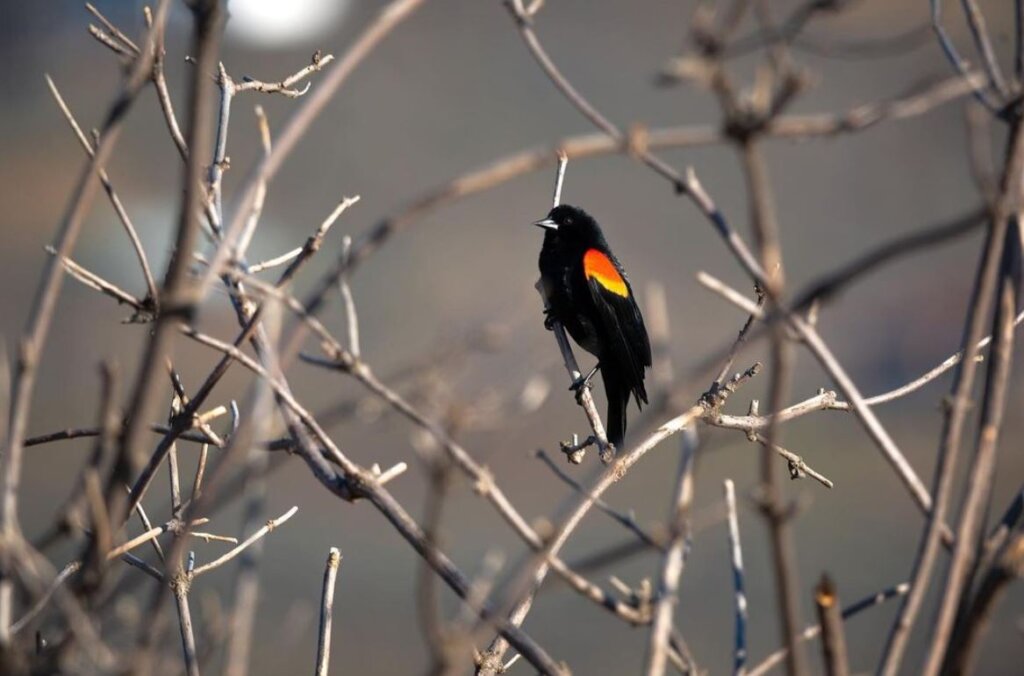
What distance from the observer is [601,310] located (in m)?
4.92

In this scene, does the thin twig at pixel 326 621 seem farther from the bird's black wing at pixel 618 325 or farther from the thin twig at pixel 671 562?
the bird's black wing at pixel 618 325

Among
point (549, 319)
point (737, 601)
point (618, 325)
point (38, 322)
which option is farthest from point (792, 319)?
point (618, 325)

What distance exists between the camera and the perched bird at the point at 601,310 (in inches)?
190

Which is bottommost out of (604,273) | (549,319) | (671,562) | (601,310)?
(671,562)

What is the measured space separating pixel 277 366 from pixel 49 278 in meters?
0.23

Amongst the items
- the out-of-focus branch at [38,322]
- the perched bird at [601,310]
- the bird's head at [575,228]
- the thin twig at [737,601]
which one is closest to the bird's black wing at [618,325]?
the perched bird at [601,310]

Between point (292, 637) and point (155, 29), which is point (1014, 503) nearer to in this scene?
point (292, 637)

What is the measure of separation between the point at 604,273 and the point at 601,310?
0.64 feet

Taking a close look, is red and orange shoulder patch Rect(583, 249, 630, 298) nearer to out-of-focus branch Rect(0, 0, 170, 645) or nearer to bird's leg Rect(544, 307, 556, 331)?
bird's leg Rect(544, 307, 556, 331)

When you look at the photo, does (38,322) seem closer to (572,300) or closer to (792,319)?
(792,319)

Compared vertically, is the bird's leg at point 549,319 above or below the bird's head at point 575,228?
below

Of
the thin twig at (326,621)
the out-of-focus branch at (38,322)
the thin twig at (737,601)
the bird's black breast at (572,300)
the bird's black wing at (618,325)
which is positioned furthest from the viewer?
the bird's black breast at (572,300)

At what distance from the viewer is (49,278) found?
1.12 metres

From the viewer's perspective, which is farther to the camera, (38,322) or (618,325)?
(618,325)
